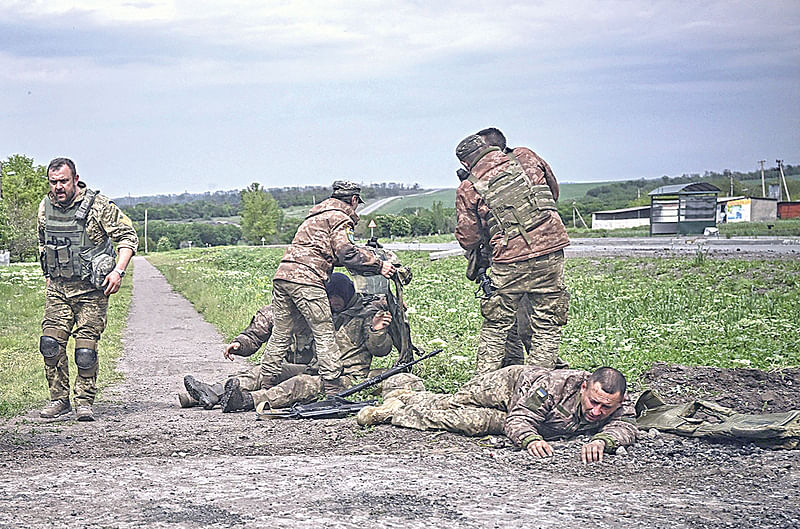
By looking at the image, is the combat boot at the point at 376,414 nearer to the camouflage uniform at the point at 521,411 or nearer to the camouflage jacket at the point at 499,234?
the camouflage uniform at the point at 521,411

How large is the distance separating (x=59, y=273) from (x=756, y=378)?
6697 millimetres

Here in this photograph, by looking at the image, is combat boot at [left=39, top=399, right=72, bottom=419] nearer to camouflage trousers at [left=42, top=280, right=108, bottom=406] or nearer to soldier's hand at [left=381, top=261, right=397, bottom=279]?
camouflage trousers at [left=42, top=280, right=108, bottom=406]

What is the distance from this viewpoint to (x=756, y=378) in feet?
29.8

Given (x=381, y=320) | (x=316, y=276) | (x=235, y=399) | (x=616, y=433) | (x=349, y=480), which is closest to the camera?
(x=349, y=480)

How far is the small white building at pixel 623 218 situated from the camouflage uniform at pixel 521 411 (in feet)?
255

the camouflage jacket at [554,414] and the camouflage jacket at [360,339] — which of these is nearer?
Answer: the camouflage jacket at [554,414]

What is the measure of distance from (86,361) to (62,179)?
164 cm

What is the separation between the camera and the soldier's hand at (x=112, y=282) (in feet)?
26.7

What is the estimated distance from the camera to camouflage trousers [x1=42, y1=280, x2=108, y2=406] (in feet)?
27.4

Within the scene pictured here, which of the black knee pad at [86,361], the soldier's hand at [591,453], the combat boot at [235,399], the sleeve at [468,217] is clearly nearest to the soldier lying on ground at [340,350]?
the combat boot at [235,399]

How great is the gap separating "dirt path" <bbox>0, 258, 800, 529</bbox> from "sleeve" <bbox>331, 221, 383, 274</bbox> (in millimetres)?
1677

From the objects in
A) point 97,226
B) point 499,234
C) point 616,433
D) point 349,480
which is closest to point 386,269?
point 499,234

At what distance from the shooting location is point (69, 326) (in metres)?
8.41

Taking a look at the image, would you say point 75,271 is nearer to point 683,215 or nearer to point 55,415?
point 55,415
